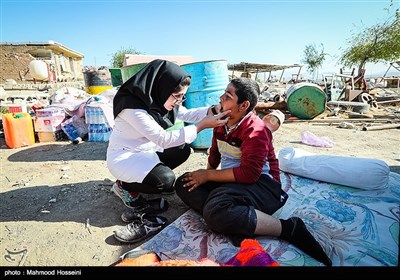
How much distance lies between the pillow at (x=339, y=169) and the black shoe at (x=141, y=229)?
1.61 metres

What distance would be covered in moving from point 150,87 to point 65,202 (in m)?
1.54

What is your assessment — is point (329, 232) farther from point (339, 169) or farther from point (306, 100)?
point (306, 100)

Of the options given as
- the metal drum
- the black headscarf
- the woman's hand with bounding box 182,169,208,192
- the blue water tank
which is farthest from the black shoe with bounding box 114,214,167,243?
the metal drum

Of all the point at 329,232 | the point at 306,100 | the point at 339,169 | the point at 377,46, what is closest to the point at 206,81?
the point at 339,169

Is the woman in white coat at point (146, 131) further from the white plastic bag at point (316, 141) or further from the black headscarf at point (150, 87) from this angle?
the white plastic bag at point (316, 141)

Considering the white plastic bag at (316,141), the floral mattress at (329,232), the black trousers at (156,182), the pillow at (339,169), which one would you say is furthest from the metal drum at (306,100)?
the black trousers at (156,182)

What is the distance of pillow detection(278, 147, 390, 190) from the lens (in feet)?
7.52

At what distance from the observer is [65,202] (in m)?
2.54

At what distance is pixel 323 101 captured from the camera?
23.9 feet

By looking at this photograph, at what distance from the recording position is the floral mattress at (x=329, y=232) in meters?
1.54

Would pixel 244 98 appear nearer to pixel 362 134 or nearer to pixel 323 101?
pixel 362 134

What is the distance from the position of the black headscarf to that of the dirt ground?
102cm
